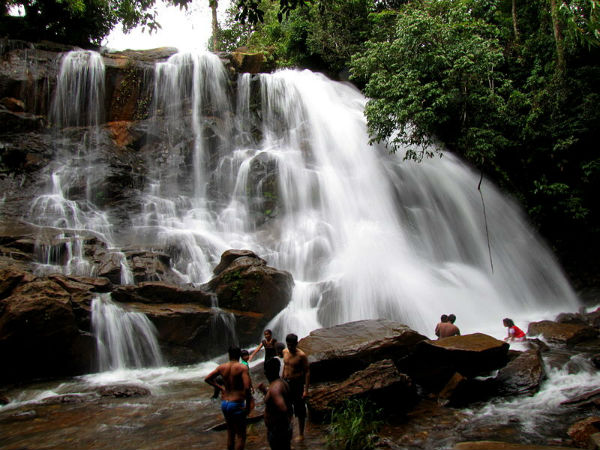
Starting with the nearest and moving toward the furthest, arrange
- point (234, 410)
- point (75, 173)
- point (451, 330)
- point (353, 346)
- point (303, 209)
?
point (234, 410) → point (353, 346) → point (451, 330) → point (75, 173) → point (303, 209)

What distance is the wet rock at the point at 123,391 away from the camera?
7.35 m

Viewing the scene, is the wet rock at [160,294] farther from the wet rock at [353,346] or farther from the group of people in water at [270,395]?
the group of people in water at [270,395]

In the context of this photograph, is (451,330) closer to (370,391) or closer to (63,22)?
(370,391)

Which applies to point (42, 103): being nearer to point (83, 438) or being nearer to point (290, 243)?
point (290, 243)

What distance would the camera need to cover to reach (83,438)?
5.59 m

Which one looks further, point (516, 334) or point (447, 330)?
point (516, 334)

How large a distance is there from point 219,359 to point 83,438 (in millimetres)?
4333

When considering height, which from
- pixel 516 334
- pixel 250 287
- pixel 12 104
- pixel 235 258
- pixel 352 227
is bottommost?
pixel 516 334

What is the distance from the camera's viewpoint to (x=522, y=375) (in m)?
6.97

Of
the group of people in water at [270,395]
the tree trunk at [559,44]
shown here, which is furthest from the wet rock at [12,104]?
the tree trunk at [559,44]

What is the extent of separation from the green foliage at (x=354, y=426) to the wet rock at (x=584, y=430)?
7.74ft

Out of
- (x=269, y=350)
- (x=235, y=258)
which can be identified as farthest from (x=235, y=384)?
(x=235, y=258)

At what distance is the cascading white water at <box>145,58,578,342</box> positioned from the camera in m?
11.9

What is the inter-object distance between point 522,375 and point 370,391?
3.00 metres
